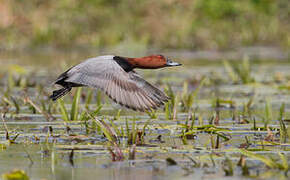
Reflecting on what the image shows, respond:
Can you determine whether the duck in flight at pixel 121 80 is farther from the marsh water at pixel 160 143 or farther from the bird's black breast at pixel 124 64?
the marsh water at pixel 160 143

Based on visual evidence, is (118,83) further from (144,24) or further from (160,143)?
(144,24)

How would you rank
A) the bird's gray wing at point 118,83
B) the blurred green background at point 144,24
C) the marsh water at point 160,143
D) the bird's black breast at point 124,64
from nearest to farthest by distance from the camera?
1. the marsh water at point 160,143
2. the bird's gray wing at point 118,83
3. the bird's black breast at point 124,64
4. the blurred green background at point 144,24

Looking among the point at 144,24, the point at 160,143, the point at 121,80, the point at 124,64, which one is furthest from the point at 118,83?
the point at 144,24

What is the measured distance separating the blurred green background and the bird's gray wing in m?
12.8

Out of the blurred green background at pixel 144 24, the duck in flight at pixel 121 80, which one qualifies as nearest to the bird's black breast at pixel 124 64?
the duck in flight at pixel 121 80

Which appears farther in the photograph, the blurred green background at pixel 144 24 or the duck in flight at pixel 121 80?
the blurred green background at pixel 144 24

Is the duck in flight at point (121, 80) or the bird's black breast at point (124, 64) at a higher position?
the bird's black breast at point (124, 64)

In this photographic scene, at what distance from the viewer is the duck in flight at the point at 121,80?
632 cm

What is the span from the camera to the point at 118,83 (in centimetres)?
658

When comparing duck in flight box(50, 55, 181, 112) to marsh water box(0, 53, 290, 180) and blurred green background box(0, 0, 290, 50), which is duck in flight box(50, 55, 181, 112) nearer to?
marsh water box(0, 53, 290, 180)

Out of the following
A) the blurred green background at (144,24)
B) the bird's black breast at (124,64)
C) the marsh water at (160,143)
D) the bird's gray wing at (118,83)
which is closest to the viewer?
the marsh water at (160,143)

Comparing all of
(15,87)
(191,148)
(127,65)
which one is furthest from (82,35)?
(191,148)

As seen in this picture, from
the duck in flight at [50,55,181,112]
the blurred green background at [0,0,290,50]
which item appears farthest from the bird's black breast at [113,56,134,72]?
the blurred green background at [0,0,290,50]

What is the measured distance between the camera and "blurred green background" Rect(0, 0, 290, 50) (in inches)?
820
